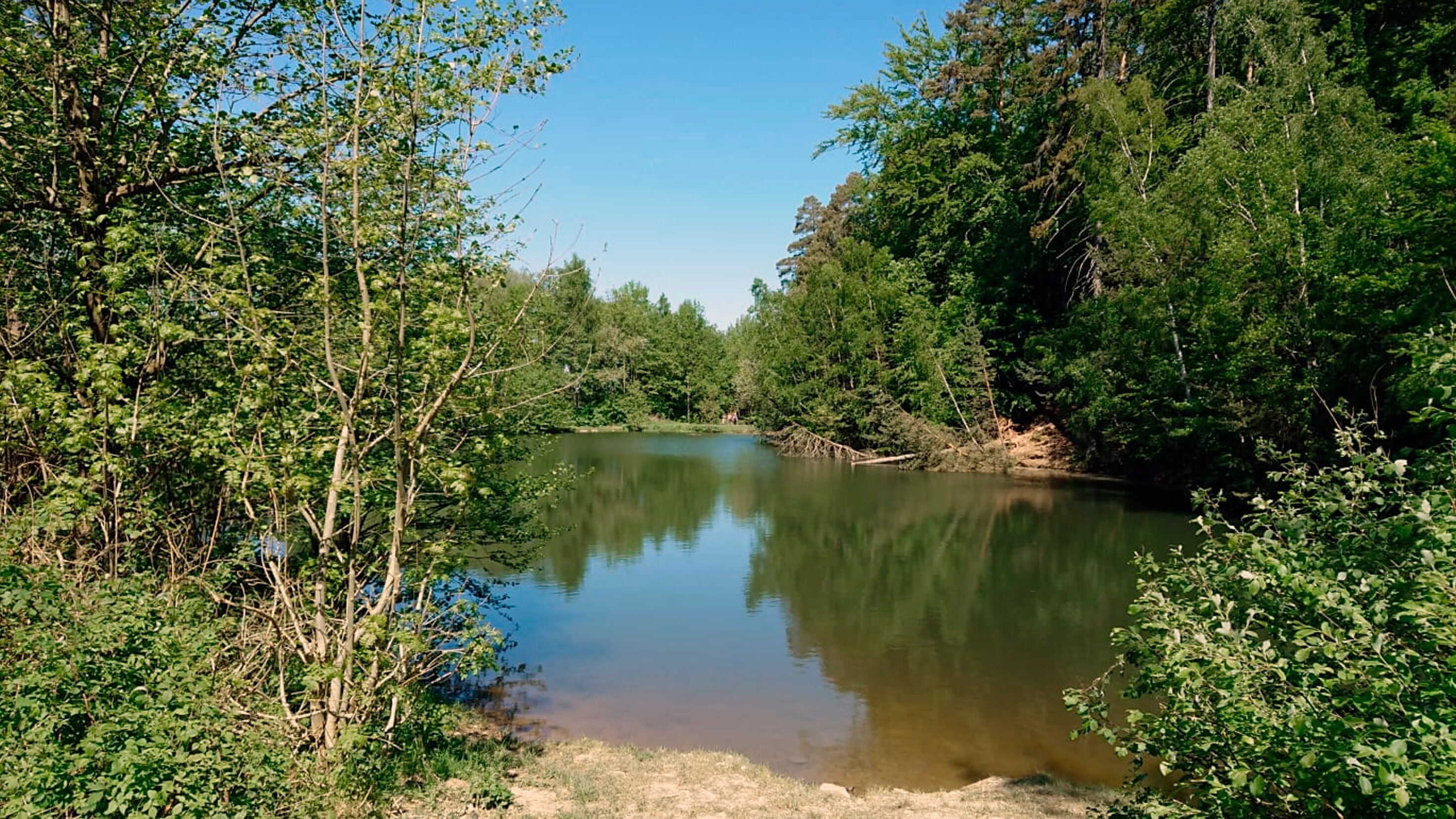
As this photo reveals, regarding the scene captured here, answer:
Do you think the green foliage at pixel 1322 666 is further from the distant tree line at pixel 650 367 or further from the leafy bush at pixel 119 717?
the distant tree line at pixel 650 367

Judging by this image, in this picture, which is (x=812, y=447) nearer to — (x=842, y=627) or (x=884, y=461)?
(x=884, y=461)

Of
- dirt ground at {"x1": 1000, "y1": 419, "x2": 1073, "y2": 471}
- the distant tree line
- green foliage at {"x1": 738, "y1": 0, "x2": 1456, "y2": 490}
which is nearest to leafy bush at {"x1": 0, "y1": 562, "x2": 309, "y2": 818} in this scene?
green foliage at {"x1": 738, "y1": 0, "x2": 1456, "y2": 490}

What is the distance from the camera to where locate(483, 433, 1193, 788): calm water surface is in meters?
9.57

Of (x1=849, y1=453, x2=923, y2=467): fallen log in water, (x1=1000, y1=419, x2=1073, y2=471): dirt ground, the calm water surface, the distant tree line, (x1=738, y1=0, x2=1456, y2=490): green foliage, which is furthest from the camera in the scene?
the distant tree line

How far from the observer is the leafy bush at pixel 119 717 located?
13.5ft

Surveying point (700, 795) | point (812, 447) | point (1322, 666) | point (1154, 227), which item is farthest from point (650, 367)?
point (1322, 666)

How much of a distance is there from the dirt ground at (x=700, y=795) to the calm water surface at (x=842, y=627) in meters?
1.02

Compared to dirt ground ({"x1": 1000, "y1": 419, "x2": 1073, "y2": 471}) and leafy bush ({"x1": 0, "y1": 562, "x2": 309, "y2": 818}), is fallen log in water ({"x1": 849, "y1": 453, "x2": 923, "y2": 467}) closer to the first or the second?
dirt ground ({"x1": 1000, "y1": 419, "x2": 1073, "y2": 471})

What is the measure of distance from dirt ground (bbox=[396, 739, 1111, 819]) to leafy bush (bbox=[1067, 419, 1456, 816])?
2541 millimetres

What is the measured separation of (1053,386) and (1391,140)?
18.5 metres

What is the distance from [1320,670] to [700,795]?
5.25 meters

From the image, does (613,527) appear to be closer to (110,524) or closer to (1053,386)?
(110,524)

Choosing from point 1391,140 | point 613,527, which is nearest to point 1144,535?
point 1391,140

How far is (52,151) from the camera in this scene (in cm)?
650
